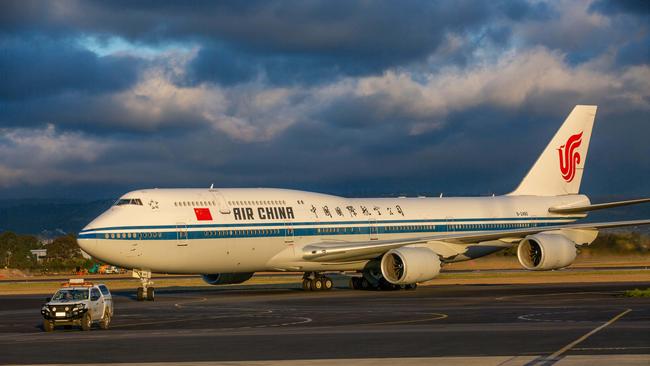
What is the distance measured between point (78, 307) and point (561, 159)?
38.6 metres

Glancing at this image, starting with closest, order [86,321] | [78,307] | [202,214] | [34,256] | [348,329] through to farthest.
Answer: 1. [348,329]
2. [78,307]
3. [86,321]
4. [202,214]
5. [34,256]

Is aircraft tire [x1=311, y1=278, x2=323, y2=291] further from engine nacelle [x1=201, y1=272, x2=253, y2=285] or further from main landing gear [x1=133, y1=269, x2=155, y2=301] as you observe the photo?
main landing gear [x1=133, y1=269, x2=155, y2=301]

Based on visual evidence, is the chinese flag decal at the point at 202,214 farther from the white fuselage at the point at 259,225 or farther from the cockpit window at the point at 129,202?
the cockpit window at the point at 129,202

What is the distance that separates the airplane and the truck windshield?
14.1 meters

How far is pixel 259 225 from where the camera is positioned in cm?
5128

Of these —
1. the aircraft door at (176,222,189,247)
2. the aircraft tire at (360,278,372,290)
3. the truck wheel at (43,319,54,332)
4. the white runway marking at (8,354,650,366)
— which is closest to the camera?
the white runway marking at (8,354,650,366)

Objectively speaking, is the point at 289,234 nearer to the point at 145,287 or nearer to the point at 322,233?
the point at 322,233

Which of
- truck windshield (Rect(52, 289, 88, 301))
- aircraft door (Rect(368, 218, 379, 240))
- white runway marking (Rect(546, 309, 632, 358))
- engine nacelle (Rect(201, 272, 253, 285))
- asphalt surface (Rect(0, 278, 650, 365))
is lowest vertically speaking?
white runway marking (Rect(546, 309, 632, 358))

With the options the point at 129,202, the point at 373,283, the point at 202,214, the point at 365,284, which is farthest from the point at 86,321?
the point at 365,284

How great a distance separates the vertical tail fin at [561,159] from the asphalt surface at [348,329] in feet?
47.7

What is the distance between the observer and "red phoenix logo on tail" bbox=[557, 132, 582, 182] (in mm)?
63594

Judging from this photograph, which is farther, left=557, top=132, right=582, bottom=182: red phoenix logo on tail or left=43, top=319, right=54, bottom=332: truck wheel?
left=557, top=132, right=582, bottom=182: red phoenix logo on tail

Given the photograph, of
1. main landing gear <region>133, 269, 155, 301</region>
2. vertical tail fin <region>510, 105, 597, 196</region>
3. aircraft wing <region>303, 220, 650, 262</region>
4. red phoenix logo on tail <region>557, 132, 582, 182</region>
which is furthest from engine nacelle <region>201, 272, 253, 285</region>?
red phoenix logo on tail <region>557, 132, 582, 182</region>

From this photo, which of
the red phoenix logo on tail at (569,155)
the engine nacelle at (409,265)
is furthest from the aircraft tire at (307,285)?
the red phoenix logo on tail at (569,155)
